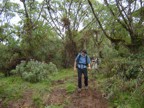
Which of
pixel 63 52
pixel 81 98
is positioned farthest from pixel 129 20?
pixel 63 52

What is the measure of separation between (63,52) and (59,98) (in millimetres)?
11862

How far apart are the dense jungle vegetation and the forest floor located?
0.04 meters

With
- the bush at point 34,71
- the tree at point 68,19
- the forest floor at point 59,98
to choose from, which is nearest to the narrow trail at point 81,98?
the forest floor at point 59,98

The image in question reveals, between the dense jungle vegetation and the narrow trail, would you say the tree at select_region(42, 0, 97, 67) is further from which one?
the narrow trail

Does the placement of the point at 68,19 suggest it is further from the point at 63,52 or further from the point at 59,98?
the point at 59,98

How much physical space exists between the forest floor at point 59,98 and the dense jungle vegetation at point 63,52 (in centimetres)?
4

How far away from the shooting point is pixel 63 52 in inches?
920

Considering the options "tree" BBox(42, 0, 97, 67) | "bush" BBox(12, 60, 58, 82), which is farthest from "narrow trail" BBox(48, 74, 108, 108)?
"tree" BBox(42, 0, 97, 67)

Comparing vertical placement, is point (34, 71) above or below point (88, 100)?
above

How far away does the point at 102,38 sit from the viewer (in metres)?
27.2

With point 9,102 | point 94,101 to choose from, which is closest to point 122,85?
point 94,101

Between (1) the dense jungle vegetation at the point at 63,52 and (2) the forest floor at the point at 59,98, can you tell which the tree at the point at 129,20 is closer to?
(1) the dense jungle vegetation at the point at 63,52

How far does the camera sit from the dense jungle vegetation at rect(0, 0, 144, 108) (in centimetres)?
1134

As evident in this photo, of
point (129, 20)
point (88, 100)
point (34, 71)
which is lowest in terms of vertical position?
point (88, 100)
